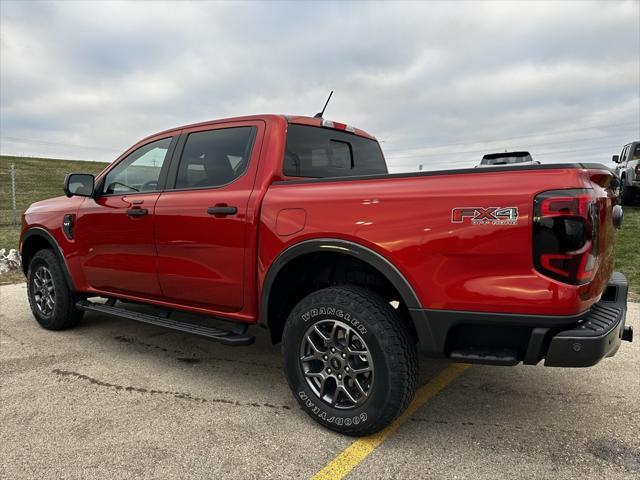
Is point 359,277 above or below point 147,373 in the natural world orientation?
above

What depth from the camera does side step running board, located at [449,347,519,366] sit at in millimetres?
2293

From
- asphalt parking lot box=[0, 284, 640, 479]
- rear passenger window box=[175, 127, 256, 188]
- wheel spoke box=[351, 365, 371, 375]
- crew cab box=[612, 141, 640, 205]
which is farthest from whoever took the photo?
crew cab box=[612, 141, 640, 205]

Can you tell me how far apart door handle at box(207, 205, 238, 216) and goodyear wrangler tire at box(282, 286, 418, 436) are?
774 mm

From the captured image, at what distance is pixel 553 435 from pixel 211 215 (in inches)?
95.2

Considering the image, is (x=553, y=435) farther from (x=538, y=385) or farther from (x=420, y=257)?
(x=420, y=257)

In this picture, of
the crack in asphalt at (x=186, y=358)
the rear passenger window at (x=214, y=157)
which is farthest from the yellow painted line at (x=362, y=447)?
the rear passenger window at (x=214, y=157)

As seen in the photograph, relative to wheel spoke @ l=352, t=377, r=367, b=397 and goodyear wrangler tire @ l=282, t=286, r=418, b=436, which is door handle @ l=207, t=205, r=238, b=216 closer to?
goodyear wrangler tire @ l=282, t=286, r=418, b=436

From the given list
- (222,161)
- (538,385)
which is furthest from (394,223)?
(538,385)

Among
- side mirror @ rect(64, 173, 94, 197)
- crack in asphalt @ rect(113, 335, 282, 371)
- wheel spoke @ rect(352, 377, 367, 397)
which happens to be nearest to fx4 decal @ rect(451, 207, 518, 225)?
wheel spoke @ rect(352, 377, 367, 397)

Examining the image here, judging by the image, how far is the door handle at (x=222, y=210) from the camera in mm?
3141

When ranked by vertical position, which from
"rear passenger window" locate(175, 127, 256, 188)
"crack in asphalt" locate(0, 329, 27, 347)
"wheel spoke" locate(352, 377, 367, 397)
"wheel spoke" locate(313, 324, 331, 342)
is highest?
"rear passenger window" locate(175, 127, 256, 188)

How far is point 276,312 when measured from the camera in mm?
3141

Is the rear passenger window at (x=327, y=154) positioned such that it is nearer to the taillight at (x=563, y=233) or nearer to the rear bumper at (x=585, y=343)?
the taillight at (x=563, y=233)

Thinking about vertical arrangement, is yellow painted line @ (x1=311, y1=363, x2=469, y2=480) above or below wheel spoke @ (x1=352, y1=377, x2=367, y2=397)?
below
